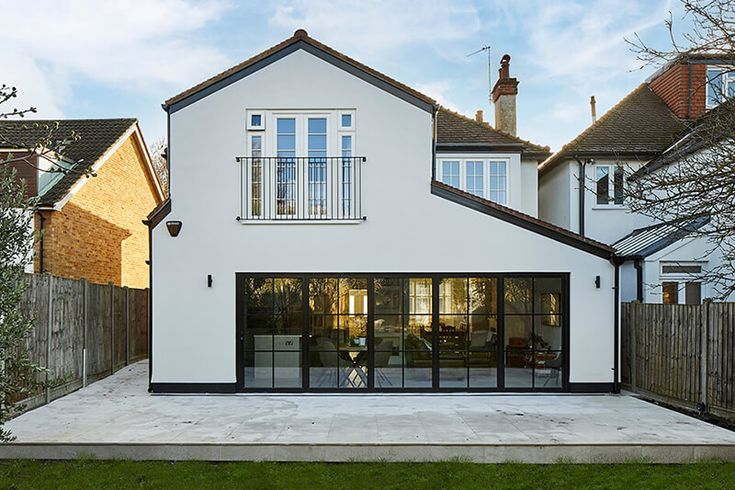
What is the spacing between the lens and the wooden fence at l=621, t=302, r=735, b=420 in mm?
9266

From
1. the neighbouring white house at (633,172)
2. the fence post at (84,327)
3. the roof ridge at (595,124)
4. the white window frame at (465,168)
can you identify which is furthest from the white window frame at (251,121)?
the roof ridge at (595,124)

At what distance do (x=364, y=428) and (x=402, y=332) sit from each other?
3.32 m

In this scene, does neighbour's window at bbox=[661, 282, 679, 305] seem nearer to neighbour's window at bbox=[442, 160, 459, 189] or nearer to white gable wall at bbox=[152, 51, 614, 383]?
white gable wall at bbox=[152, 51, 614, 383]

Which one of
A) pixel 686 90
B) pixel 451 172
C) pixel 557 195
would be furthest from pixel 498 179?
pixel 686 90

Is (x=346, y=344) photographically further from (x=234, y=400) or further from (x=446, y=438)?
(x=446, y=438)

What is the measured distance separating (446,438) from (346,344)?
12.9 feet

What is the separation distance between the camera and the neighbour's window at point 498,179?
14797 mm

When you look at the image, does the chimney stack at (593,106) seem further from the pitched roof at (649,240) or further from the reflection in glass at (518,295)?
the reflection in glass at (518,295)

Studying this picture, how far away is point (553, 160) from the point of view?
55.5 ft

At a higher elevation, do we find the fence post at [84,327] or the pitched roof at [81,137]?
the pitched roof at [81,137]

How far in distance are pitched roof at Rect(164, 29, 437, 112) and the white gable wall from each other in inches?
9.0

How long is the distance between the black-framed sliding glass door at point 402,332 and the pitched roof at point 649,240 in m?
2.87

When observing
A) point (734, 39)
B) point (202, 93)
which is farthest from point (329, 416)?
point (734, 39)

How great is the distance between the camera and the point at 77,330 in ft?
38.9
